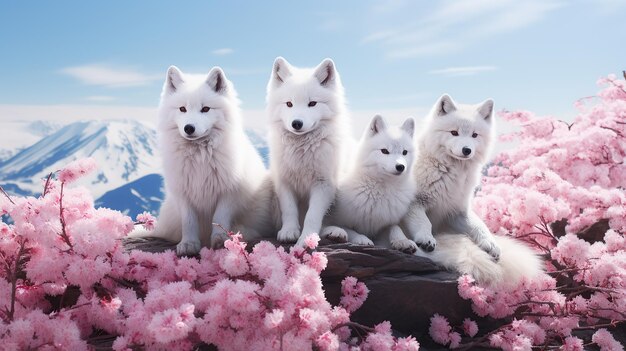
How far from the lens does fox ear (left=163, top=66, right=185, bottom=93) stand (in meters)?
4.28

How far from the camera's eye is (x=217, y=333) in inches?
118

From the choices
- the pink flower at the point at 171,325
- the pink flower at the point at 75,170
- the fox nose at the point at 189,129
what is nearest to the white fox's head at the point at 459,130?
the fox nose at the point at 189,129

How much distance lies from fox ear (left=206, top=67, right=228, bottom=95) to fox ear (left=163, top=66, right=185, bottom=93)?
257mm

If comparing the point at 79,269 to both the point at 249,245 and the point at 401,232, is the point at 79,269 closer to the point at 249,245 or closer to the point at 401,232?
the point at 249,245

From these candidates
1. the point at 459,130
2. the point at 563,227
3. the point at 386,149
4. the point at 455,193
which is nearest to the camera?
the point at 386,149

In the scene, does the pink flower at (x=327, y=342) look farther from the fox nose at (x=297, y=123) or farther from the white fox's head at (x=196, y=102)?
the white fox's head at (x=196, y=102)

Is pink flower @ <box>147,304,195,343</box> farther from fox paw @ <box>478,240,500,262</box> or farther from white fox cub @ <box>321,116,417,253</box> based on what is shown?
fox paw @ <box>478,240,500,262</box>

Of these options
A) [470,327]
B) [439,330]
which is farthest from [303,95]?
[470,327]

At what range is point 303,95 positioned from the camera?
412cm

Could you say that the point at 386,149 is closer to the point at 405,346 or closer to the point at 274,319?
the point at 405,346

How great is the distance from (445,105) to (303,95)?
151 centimetres

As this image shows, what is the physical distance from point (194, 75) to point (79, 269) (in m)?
2.02

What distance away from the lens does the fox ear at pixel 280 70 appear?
4340mm

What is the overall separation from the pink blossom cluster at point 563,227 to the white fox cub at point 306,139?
4.71 ft
